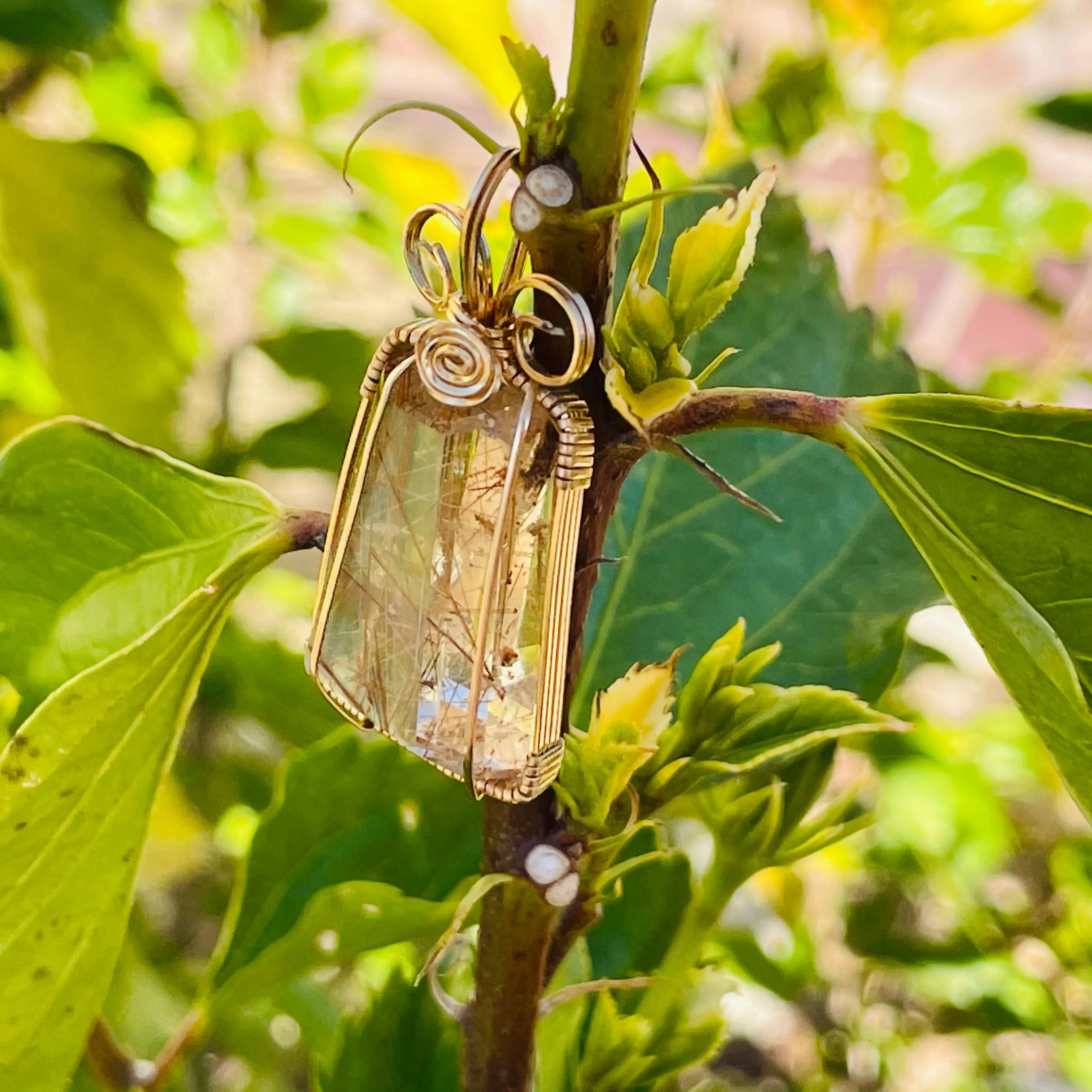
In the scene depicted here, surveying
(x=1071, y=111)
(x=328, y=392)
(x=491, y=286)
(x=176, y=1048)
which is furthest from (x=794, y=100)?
(x=176, y=1048)

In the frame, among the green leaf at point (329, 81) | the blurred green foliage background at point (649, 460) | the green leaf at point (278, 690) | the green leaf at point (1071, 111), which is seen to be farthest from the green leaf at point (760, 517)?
the green leaf at point (329, 81)

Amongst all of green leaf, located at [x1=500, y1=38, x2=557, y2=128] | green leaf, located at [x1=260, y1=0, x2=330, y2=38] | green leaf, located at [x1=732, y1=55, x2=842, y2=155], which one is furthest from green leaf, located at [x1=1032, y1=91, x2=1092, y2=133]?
green leaf, located at [x1=500, y1=38, x2=557, y2=128]

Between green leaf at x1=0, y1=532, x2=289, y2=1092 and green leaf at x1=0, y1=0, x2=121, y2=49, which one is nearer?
green leaf at x1=0, y1=532, x2=289, y2=1092

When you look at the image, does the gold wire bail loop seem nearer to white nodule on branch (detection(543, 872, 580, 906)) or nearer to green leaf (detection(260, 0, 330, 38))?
white nodule on branch (detection(543, 872, 580, 906))

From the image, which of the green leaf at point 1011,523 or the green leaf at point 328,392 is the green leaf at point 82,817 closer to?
the green leaf at point 1011,523

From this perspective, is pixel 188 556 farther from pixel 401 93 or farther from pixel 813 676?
pixel 401 93

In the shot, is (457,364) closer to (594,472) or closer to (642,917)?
(594,472)

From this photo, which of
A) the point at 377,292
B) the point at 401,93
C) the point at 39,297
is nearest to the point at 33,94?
the point at 39,297
